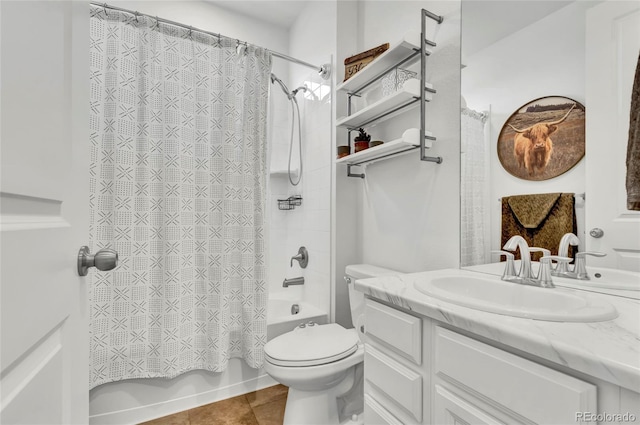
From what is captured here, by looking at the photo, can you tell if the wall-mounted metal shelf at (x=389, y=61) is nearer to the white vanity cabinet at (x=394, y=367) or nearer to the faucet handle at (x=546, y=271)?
the faucet handle at (x=546, y=271)

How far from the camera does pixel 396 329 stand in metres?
0.92

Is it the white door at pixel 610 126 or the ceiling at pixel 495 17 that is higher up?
the ceiling at pixel 495 17

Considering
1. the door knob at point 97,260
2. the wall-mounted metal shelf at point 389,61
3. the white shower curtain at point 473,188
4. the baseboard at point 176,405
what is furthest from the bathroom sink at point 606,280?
the baseboard at point 176,405

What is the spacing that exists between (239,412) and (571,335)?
5.48 ft

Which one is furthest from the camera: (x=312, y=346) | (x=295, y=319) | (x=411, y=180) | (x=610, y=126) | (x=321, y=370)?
(x=295, y=319)

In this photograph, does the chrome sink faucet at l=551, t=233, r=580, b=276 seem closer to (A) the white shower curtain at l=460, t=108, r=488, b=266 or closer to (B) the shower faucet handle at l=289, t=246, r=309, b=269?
(A) the white shower curtain at l=460, t=108, r=488, b=266

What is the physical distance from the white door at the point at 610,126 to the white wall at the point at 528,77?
0.09 feet

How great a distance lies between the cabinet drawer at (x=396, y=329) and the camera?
855mm

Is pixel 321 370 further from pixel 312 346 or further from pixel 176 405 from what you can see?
pixel 176 405

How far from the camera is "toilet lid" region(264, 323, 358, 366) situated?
136 centimetres

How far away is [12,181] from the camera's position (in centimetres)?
32

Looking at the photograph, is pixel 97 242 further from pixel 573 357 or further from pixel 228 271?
pixel 573 357

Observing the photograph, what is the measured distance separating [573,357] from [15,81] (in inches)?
34.6

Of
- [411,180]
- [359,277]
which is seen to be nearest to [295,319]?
[359,277]
